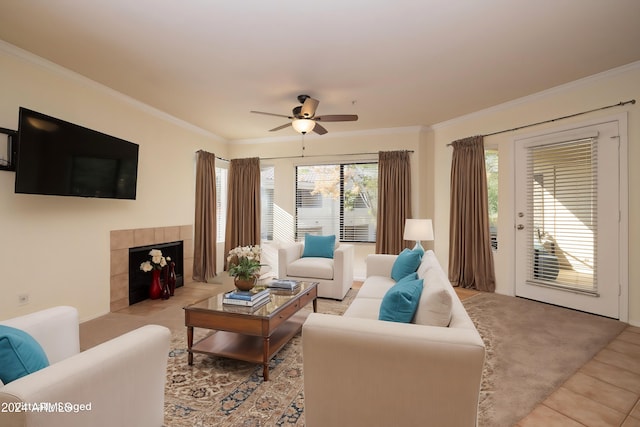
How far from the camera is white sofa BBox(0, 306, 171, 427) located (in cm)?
94

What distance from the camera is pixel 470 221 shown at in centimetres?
474

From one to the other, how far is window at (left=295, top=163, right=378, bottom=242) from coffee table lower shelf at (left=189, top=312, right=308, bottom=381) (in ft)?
10.2

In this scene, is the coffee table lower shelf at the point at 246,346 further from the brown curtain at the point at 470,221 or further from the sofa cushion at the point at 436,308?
the brown curtain at the point at 470,221

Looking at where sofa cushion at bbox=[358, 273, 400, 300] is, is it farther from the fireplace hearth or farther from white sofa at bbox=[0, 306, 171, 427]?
the fireplace hearth

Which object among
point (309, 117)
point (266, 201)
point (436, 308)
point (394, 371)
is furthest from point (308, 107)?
point (266, 201)

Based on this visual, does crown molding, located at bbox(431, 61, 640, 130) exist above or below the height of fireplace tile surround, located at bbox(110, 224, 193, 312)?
above

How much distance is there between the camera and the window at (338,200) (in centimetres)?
566

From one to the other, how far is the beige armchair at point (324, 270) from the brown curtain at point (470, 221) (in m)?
1.73

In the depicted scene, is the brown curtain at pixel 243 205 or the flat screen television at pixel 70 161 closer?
the flat screen television at pixel 70 161

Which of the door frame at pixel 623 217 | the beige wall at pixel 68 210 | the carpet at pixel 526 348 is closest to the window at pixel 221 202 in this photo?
the beige wall at pixel 68 210

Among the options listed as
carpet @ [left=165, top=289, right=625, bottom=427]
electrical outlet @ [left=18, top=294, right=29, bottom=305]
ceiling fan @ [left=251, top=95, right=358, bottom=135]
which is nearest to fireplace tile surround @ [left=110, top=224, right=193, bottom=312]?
electrical outlet @ [left=18, top=294, right=29, bottom=305]

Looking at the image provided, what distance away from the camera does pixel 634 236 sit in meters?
3.30

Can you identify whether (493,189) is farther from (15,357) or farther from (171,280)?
(15,357)

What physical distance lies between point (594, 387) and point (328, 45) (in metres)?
3.34
